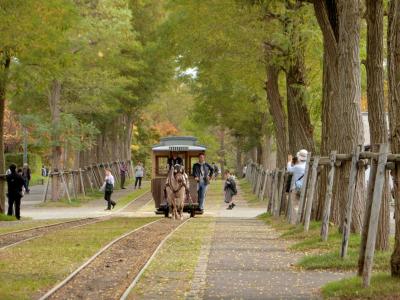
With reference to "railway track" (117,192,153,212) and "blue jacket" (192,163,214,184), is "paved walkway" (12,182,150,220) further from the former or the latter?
"blue jacket" (192,163,214,184)

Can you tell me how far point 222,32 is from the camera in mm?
32125

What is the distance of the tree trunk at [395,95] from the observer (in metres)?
12.0

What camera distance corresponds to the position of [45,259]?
17891 millimetres

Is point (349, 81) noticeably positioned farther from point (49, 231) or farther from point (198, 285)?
point (49, 231)

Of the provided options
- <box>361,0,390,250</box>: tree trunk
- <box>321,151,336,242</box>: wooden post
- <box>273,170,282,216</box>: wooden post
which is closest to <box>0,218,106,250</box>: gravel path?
<box>321,151,336,242</box>: wooden post

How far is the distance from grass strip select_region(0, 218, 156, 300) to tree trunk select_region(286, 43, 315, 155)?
7.77 metres

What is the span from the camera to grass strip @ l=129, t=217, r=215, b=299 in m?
13.2

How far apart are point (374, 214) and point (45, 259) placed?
24.2 ft

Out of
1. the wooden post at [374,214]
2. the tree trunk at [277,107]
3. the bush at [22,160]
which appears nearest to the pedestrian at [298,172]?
the tree trunk at [277,107]

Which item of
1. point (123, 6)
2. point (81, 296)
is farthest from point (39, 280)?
point (123, 6)

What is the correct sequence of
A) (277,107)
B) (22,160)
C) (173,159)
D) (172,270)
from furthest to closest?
(22,160) → (277,107) → (173,159) → (172,270)

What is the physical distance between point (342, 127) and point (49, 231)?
994 cm

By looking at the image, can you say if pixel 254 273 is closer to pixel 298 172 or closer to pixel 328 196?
pixel 328 196

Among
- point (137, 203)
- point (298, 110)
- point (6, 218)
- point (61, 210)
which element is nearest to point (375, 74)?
point (298, 110)
